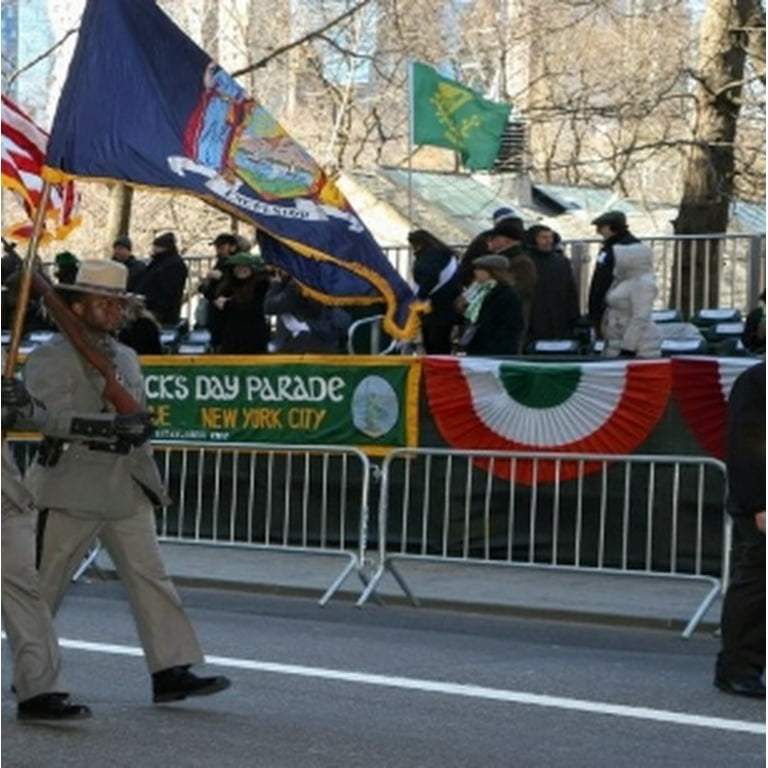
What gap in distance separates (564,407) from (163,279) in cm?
627

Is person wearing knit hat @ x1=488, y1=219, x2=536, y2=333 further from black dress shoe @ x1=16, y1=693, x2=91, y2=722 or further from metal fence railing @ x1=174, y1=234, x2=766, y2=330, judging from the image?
black dress shoe @ x1=16, y1=693, x2=91, y2=722

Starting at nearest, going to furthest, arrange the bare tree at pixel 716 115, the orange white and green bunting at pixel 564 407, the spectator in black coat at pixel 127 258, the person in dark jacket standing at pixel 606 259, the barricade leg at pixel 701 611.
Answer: the barricade leg at pixel 701 611, the orange white and green bunting at pixel 564 407, the person in dark jacket standing at pixel 606 259, the spectator in black coat at pixel 127 258, the bare tree at pixel 716 115

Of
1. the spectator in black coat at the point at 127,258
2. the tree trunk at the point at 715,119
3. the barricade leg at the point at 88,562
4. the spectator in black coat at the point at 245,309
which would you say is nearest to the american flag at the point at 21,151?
the barricade leg at the point at 88,562

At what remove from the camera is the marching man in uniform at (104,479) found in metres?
9.55

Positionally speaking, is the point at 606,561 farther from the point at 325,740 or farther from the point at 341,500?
the point at 325,740

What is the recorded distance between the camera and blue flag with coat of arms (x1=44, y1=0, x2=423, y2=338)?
10.8 metres

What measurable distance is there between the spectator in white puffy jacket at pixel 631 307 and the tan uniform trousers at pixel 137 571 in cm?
830

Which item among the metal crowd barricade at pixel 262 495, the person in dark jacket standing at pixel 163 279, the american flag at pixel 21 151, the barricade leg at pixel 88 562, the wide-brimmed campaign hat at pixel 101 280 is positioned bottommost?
the barricade leg at pixel 88 562

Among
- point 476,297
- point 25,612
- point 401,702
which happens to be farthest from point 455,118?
point 25,612

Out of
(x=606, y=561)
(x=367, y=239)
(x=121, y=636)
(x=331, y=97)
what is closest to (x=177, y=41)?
(x=367, y=239)

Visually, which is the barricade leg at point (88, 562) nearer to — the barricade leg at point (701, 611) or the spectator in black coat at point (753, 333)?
the barricade leg at point (701, 611)

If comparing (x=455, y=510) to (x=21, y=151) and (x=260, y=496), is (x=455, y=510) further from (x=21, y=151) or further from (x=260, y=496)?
(x=21, y=151)

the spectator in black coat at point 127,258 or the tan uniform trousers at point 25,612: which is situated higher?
the spectator in black coat at point 127,258

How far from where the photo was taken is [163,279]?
21.0m
